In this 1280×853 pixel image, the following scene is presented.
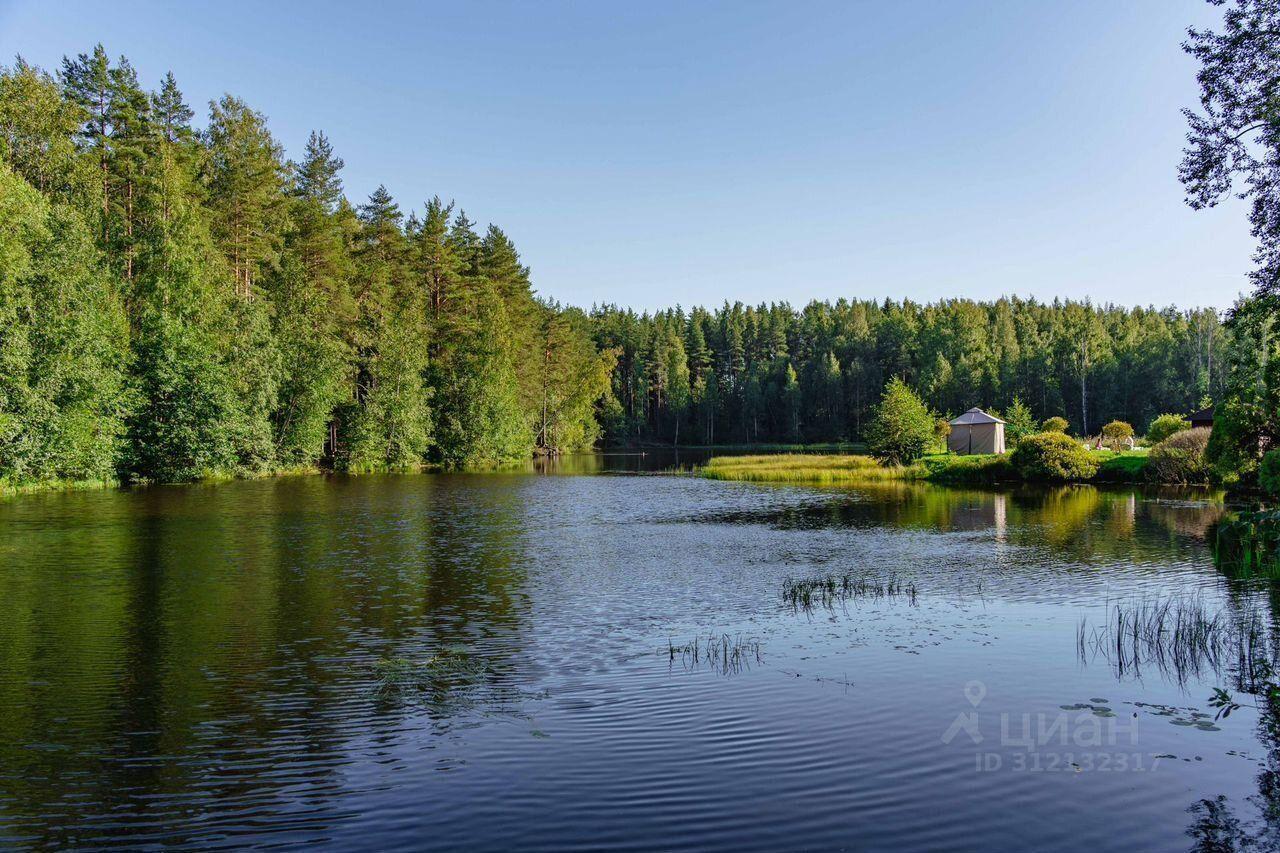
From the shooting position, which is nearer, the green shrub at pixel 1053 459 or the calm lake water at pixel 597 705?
the calm lake water at pixel 597 705

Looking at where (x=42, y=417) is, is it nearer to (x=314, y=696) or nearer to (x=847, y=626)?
(x=314, y=696)

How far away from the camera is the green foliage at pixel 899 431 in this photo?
6041 centimetres

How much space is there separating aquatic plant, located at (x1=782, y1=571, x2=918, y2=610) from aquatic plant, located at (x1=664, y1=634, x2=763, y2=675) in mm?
3538

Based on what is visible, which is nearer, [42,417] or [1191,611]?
[1191,611]

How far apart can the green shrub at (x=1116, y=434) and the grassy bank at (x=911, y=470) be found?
969 centimetres

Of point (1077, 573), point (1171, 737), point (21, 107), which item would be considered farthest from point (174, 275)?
point (1171, 737)

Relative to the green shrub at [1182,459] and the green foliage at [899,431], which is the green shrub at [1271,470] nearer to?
the green shrub at [1182,459]

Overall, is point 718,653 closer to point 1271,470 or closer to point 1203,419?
point 1271,470

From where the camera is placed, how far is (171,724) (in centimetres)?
909

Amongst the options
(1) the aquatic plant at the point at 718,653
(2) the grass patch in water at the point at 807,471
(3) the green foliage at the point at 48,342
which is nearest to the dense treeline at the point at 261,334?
(3) the green foliage at the point at 48,342

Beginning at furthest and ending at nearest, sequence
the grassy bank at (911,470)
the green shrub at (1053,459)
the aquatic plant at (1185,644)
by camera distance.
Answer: the grassy bank at (911,470)
the green shrub at (1053,459)
the aquatic plant at (1185,644)

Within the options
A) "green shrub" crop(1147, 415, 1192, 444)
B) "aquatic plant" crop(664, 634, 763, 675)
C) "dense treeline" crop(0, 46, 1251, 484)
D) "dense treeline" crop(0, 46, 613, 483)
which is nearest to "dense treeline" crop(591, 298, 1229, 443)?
"dense treeline" crop(0, 46, 1251, 484)

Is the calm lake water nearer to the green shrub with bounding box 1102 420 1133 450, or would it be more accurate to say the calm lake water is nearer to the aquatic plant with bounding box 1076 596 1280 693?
the aquatic plant with bounding box 1076 596 1280 693

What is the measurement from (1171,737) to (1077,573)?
12.1 m
